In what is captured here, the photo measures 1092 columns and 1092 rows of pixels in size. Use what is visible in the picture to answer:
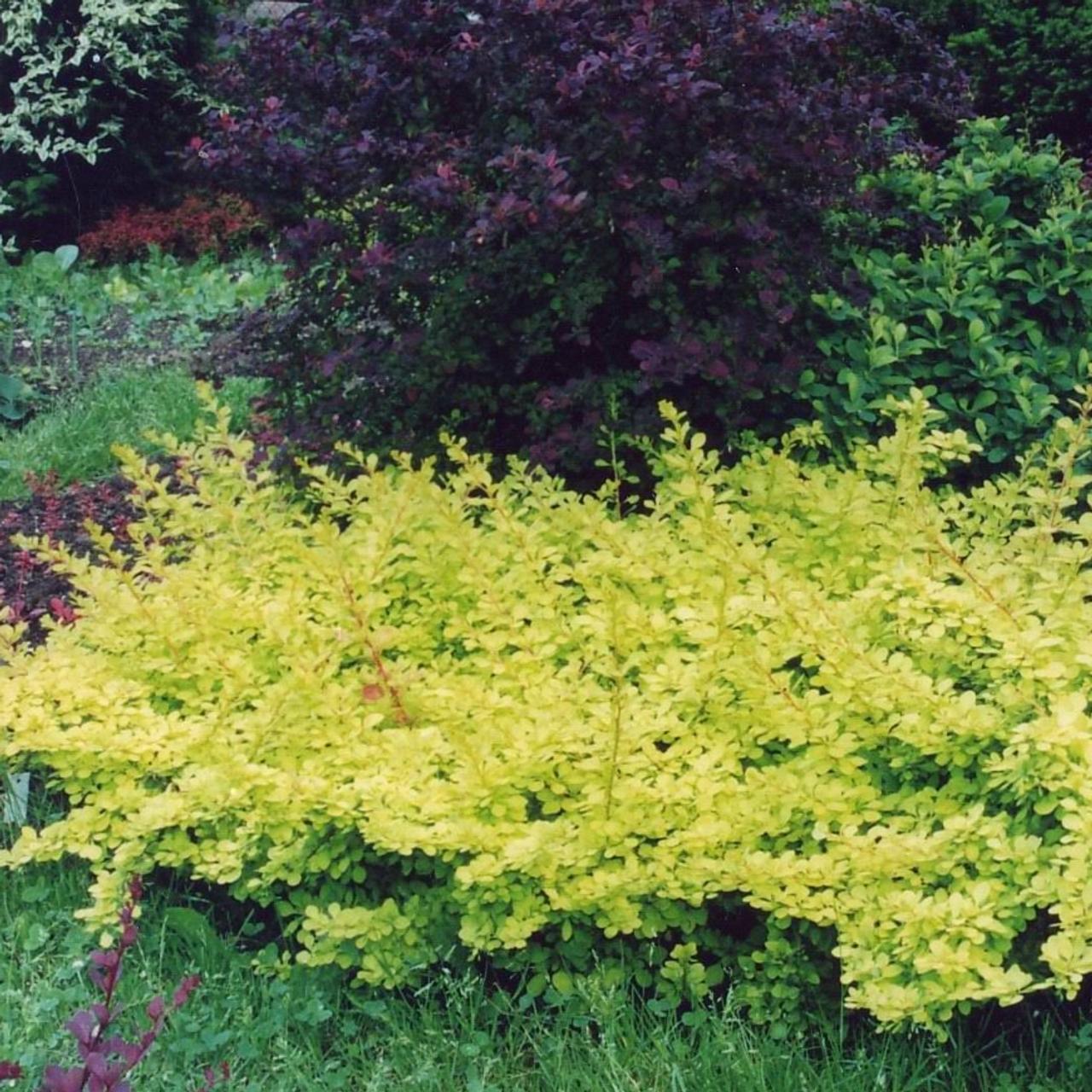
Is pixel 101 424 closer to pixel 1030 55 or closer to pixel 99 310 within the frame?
pixel 99 310

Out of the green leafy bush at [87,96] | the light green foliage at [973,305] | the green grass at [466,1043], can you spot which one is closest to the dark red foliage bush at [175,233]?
the green leafy bush at [87,96]

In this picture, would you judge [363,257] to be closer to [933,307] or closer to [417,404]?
[417,404]

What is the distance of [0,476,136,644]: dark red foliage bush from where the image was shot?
4301 mm

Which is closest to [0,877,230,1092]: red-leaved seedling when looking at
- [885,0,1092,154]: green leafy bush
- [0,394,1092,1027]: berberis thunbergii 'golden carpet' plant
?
[0,394,1092,1027]: berberis thunbergii 'golden carpet' plant

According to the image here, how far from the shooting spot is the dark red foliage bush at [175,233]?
958 cm

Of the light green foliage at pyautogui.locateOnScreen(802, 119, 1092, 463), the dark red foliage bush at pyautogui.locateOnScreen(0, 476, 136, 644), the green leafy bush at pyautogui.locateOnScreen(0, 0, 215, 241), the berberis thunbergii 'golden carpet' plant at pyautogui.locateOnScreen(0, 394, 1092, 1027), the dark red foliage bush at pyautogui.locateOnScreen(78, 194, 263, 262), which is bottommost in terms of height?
the berberis thunbergii 'golden carpet' plant at pyautogui.locateOnScreen(0, 394, 1092, 1027)

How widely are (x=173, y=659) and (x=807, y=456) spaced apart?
177 cm

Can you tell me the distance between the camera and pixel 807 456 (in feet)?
12.3

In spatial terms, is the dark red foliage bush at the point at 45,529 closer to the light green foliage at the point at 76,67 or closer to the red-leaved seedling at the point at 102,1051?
the red-leaved seedling at the point at 102,1051

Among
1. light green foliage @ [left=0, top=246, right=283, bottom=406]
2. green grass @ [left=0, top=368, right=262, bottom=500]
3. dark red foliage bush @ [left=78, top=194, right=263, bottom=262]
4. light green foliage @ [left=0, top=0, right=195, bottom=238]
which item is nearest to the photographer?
green grass @ [left=0, top=368, right=262, bottom=500]

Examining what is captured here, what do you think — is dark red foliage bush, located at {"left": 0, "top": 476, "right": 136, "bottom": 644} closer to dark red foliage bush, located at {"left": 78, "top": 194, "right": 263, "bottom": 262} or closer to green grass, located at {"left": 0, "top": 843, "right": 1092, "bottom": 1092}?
green grass, located at {"left": 0, "top": 843, "right": 1092, "bottom": 1092}

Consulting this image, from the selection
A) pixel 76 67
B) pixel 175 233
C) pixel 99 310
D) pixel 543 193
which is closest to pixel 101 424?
pixel 99 310

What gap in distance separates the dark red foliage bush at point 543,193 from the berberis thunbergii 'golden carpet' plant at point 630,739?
51 cm

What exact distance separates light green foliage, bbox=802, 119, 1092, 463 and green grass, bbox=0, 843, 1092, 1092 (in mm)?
1772
